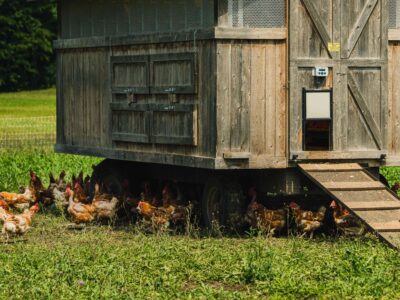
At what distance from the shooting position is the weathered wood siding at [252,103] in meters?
16.4

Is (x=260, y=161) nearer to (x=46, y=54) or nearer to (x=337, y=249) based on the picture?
(x=337, y=249)

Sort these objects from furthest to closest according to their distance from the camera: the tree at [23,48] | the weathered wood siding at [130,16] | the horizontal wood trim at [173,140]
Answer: the tree at [23,48] < the weathered wood siding at [130,16] < the horizontal wood trim at [173,140]

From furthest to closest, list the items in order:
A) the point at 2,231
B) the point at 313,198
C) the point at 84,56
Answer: the point at 84,56 < the point at 313,198 < the point at 2,231

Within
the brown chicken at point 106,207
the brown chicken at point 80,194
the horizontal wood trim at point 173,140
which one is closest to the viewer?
the horizontal wood trim at point 173,140

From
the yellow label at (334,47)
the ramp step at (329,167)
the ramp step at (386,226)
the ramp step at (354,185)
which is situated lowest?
the ramp step at (386,226)

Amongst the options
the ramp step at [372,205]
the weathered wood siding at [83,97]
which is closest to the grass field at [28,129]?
the weathered wood siding at [83,97]

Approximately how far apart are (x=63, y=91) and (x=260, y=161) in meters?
5.28


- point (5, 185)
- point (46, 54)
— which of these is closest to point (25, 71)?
point (46, 54)

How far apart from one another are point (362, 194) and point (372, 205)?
0.49 metres

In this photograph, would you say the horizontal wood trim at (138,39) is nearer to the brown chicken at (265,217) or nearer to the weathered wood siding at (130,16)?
the weathered wood siding at (130,16)

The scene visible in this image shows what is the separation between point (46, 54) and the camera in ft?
269

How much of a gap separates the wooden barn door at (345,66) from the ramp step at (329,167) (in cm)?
14

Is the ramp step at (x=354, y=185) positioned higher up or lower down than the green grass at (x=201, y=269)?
higher up

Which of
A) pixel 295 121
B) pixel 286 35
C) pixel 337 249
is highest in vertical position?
pixel 286 35
